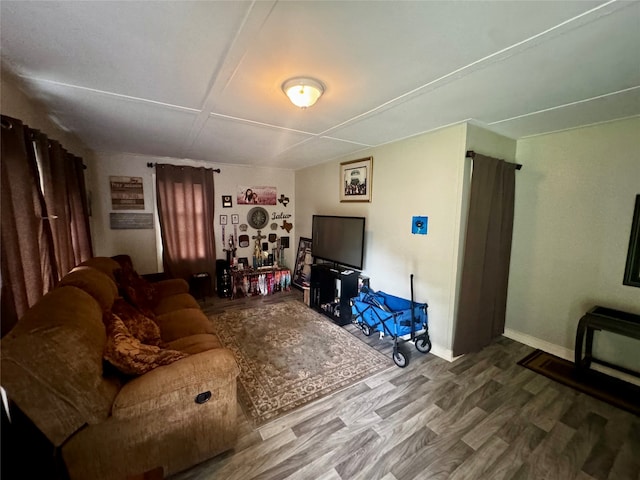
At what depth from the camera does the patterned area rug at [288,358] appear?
80.7 inches

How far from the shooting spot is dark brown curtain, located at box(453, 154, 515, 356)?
2.46 meters

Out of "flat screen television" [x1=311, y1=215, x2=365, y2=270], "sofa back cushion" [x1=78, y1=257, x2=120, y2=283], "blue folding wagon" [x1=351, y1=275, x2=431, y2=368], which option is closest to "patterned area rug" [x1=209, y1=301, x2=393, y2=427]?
"blue folding wagon" [x1=351, y1=275, x2=431, y2=368]

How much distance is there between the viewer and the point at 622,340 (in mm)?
2258

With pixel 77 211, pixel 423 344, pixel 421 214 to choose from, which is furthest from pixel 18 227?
pixel 423 344

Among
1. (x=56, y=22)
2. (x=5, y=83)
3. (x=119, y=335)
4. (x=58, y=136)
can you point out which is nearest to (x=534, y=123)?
(x=56, y=22)

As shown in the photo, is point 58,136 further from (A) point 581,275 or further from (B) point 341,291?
(A) point 581,275

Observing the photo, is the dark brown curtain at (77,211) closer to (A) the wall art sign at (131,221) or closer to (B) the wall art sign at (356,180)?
(A) the wall art sign at (131,221)

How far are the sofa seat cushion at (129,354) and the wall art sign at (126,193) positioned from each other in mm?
2907

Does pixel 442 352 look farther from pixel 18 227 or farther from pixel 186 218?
pixel 186 218

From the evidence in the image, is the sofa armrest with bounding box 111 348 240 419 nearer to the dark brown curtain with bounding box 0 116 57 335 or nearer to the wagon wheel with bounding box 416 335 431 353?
the dark brown curtain with bounding box 0 116 57 335

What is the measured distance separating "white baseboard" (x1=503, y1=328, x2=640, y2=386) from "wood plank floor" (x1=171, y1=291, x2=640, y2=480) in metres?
0.53

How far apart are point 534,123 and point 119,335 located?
364cm

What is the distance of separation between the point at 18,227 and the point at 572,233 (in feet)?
14.2

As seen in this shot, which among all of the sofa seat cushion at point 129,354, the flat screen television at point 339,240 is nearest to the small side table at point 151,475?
the sofa seat cushion at point 129,354
